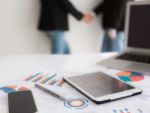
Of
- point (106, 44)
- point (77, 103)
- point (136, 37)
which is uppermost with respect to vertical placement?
point (136, 37)

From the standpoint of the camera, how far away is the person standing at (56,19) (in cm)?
213

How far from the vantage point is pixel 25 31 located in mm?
2242

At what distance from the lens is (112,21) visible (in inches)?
94.3

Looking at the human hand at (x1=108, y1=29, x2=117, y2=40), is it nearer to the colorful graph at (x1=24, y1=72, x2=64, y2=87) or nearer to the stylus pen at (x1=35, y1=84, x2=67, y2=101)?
the colorful graph at (x1=24, y1=72, x2=64, y2=87)

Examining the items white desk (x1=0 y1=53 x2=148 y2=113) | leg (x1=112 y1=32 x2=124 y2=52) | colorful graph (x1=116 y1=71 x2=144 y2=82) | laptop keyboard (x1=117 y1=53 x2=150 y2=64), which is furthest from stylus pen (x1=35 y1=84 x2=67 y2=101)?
leg (x1=112 y1=32 x2=124 y2=52)

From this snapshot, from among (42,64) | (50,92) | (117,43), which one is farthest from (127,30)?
(117,43)

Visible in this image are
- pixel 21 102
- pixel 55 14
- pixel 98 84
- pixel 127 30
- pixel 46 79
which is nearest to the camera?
pixel 21 102

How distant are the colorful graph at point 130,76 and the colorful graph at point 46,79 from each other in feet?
0.74

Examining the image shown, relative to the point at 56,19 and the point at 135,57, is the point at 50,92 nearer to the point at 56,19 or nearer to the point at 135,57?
the point at 135,57

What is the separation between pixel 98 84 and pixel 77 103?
0.39 feet

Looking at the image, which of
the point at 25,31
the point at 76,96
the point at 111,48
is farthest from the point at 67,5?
the point at 76,96

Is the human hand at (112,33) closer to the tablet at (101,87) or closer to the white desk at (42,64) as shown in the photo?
the white desk at (42,64)

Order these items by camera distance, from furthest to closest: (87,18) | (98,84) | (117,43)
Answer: (117,43), (87,18), (98,84)

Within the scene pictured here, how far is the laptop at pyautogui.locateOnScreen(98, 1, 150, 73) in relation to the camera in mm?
1033
